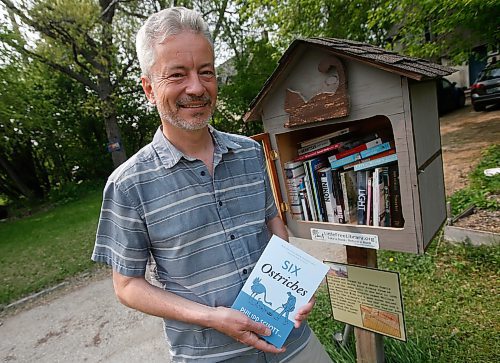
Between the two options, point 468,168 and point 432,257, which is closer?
point 432,257

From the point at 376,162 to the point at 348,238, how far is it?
1.27 ft

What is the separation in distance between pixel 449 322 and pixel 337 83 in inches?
82.4

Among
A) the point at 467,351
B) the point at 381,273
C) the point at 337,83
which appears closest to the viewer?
the point at 337,83

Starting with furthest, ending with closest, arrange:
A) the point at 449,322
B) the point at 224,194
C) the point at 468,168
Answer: the point at 468,168 → the point at 449,322 → the point at 224,194

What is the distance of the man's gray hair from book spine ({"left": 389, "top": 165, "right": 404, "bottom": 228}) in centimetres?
102

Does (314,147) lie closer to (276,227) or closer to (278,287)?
(276,227)

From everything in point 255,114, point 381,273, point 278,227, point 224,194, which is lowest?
point 381,273

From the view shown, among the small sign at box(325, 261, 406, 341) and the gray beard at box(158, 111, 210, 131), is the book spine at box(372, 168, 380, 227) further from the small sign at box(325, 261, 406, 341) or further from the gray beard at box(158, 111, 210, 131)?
the gray beard at box(158, 111, 210, 131)

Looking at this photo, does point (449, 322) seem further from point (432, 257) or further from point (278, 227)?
point (278, 227)

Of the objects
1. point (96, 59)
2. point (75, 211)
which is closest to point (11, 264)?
point (75, 211)

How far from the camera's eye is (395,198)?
5.15ft

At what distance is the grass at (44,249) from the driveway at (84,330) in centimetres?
53

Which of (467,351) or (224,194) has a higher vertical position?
(224,194)

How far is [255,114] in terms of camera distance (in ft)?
5.95
